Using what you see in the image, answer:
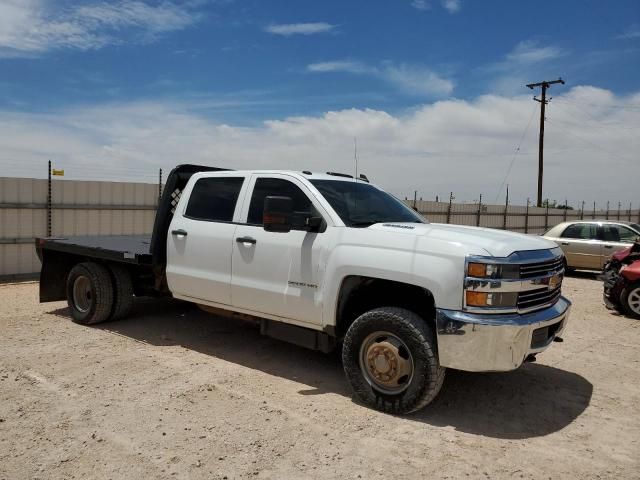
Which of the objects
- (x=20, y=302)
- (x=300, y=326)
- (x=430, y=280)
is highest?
(x=430, y=280)

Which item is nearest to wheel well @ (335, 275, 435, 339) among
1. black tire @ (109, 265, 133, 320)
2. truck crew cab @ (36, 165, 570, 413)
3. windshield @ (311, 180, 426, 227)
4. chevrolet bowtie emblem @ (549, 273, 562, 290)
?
truck crew cab @ (36, 165, 570, 413)

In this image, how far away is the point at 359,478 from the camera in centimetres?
322

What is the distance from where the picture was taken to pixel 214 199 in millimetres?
5703

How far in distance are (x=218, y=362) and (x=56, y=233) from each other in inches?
285

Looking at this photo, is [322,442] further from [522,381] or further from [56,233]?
[56,233]

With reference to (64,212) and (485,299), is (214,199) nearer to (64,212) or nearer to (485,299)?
(485,299)

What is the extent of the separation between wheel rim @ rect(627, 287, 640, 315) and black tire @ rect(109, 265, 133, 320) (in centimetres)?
751

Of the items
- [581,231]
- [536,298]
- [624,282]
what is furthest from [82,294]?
[581,231]

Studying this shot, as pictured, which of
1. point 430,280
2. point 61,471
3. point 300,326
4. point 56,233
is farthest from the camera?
point 56,233

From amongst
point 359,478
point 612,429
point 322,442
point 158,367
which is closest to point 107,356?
point 158,367

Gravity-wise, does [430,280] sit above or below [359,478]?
above

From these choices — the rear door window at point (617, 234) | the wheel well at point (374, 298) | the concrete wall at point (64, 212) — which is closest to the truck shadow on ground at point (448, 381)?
the wheel well at point (374, 298)

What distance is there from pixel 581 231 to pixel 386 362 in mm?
11184

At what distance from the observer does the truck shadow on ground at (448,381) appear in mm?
4211
